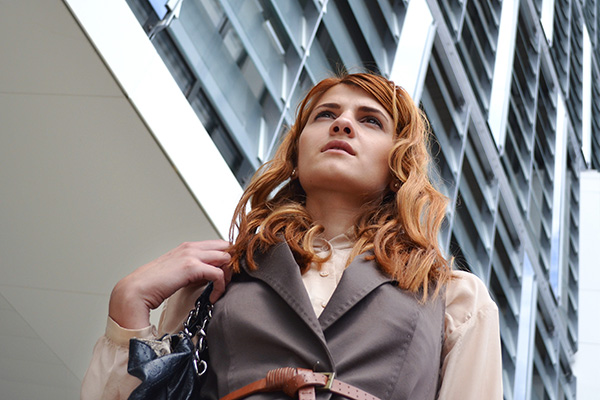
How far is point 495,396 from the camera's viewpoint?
1952mm

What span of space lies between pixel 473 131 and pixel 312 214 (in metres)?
8.82

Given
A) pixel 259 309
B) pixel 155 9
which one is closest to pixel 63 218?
pixel 155 9

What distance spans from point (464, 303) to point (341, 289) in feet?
1.21

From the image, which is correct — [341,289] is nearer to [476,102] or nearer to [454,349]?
Answer: [454,349]

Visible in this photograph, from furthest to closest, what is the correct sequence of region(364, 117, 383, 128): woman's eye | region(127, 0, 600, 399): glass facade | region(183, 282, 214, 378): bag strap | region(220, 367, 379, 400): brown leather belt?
1. region(127, 0, 600, 399): glass facade
2. region(364, 117, 383, 128): woman's eye
3. region(183, 282, 214, 378): bag strap
4. region(220, 367, 379, 400): brown leather belt

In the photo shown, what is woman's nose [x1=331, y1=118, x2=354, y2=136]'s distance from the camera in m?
2.41

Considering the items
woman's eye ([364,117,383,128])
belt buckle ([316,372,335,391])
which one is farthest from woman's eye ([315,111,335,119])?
belt buckle ([316,372,335,391])

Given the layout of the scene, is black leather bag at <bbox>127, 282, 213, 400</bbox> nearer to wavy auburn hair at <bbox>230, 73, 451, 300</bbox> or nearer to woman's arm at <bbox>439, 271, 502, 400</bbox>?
wavy auburn hair at <bbox>230, 73, 451, 300</bbox>

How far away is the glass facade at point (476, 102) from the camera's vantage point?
15.0 ft

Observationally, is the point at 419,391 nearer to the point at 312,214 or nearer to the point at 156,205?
the point at 312,214

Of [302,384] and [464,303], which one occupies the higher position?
[302,384]

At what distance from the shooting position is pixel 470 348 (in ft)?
6.53

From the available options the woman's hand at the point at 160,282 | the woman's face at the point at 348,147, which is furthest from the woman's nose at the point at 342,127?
the woman's hand at the point at 160,282

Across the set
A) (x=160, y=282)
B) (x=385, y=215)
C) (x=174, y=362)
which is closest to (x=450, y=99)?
(x=385, y=215)
